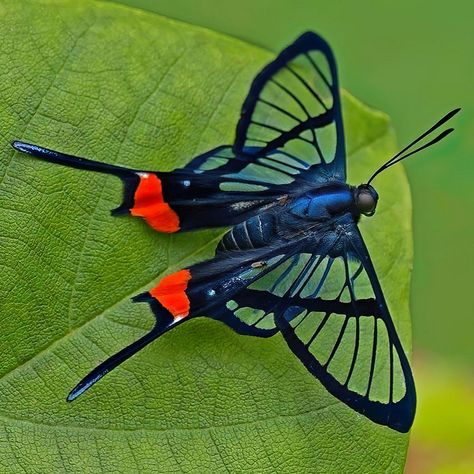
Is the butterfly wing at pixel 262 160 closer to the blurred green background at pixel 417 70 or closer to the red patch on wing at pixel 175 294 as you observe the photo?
the red patch on wing at pixel 175 294

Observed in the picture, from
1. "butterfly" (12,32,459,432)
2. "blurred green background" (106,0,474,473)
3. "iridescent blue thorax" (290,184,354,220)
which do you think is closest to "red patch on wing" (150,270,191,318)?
"butterfly" (12,32,459,432)

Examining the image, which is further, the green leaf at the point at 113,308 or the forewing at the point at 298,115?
the forewing at the point at 298,115

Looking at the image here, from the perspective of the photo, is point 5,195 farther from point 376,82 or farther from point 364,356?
point 376,82

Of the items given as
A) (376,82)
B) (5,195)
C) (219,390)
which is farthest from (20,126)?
(376,82)

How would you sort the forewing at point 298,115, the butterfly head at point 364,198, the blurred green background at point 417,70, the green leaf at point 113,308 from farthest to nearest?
the blurred green background at point 417,70 → the forewing at point 298,115 → the butterfly head at point 364,198 → the green leaf at point 113,308

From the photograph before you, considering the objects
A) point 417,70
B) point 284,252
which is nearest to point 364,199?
point 284,252

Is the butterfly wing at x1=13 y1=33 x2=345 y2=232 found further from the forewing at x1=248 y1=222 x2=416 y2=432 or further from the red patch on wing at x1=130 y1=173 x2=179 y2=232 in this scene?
the forewing at x1=248 y1=222 x2=416 y2=432

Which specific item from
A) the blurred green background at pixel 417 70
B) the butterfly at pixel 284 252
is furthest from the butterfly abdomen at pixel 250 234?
the blurred green background at pixel 417 70
